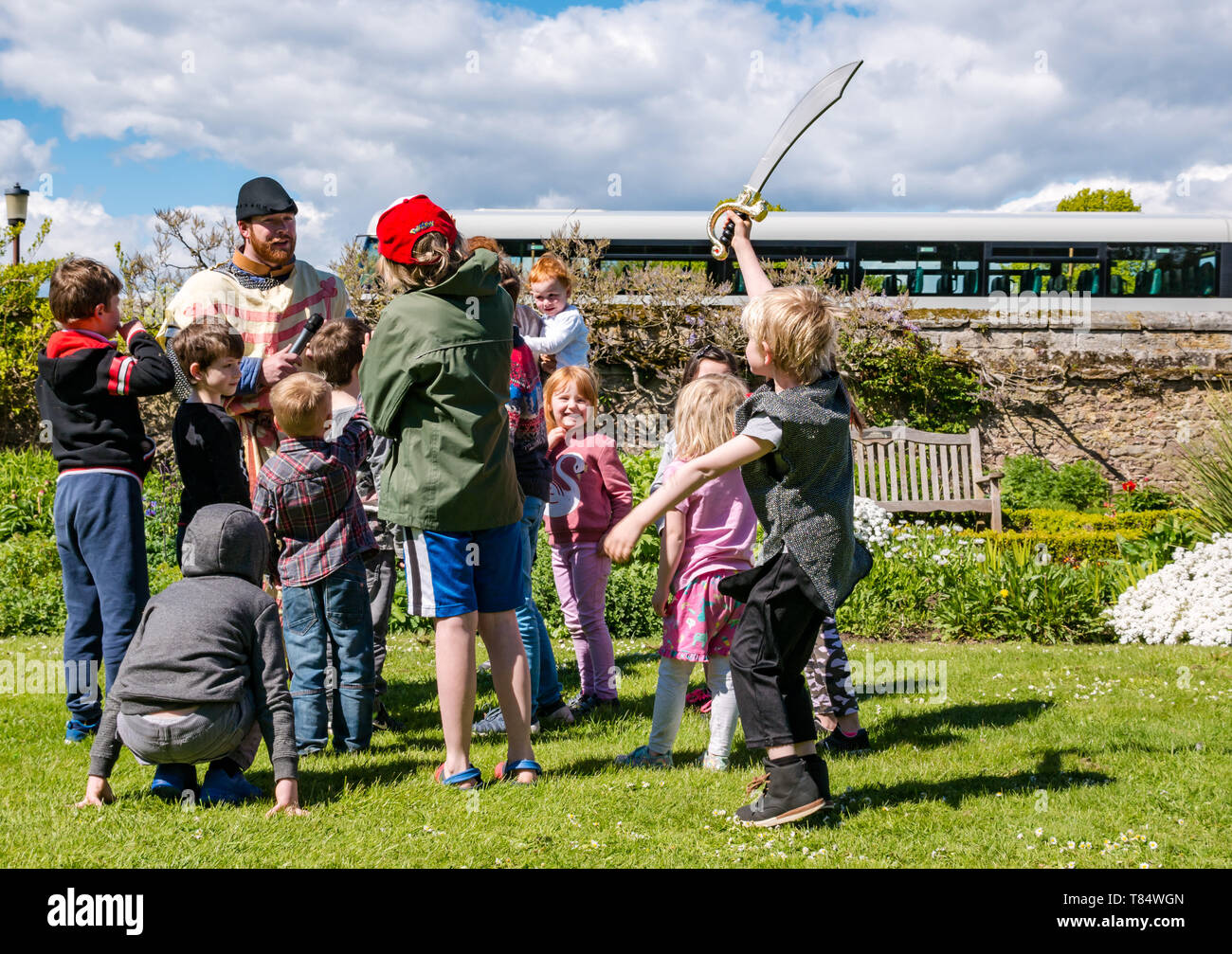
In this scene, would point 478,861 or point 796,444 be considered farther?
point 796,444

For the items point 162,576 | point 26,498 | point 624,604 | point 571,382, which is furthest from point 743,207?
point 26,498

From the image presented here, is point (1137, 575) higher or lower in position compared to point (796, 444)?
lower

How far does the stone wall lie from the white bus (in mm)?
3982

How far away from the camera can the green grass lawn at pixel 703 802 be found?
2.80 metres

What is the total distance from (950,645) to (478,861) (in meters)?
4.40

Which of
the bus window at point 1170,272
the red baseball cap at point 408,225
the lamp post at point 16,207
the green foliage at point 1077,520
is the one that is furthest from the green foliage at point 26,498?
the bus window at point 1170,272

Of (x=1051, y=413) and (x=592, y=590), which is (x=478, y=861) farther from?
(x=1051, y=413)

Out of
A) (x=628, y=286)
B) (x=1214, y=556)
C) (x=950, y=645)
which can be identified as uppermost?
(x=628, y=286)

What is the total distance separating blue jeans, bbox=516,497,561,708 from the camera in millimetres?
4234

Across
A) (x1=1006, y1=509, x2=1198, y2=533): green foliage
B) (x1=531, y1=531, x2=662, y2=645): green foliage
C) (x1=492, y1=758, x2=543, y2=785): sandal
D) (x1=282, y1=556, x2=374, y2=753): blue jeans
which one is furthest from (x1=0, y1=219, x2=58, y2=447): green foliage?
(x1=1006, y1=509, x2=1198, y2=533): green foliage

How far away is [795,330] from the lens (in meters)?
3.07

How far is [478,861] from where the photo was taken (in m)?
2.74

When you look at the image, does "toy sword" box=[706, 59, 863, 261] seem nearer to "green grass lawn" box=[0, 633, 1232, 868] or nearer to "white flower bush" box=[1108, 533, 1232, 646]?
"green grass lawn" box=[0, 633, 1232, 868]
